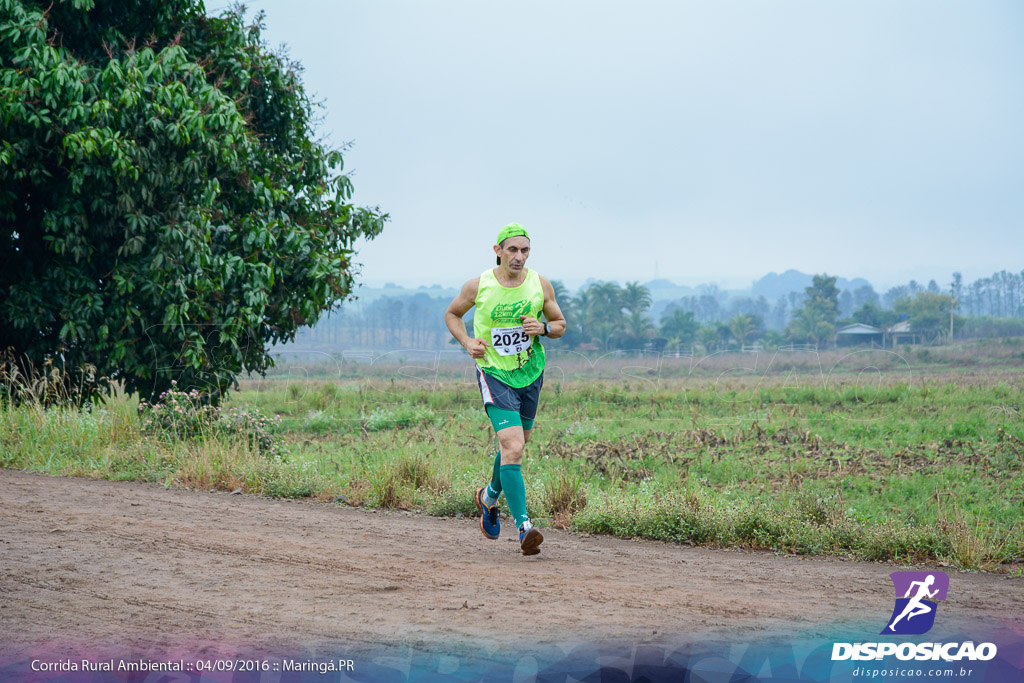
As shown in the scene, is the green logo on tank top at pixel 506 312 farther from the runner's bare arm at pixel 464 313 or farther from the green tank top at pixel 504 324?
the runner's bare arm at pixel 464 313

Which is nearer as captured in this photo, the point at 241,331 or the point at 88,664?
the point at 88,664

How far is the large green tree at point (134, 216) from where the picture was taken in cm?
1192

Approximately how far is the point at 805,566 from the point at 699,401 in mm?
16607

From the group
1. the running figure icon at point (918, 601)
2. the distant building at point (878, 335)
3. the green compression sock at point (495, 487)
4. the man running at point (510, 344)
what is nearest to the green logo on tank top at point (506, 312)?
the man running at point (510, 344)

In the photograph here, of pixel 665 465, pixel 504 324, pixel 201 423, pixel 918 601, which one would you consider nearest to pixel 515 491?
pixel 504 324

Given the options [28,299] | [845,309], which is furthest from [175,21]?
[845,309]

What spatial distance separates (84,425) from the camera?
10992 mm

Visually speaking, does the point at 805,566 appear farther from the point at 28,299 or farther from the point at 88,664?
the point at 28,299

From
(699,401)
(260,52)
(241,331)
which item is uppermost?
(260,52)

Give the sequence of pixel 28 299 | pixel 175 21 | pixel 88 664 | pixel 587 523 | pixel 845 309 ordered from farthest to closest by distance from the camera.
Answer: pixel 845 309 < pixel 175 21 < pixel 28 299 < pixel 587 523 < pixel 88 664

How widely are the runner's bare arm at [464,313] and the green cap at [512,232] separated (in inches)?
15.1

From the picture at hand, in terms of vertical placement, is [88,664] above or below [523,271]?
below

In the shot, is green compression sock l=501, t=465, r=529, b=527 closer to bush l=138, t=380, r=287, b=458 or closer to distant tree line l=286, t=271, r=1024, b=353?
bush l=138, t=380, r=287, b=458

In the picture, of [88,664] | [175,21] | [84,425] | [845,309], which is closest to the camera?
[88,664]
